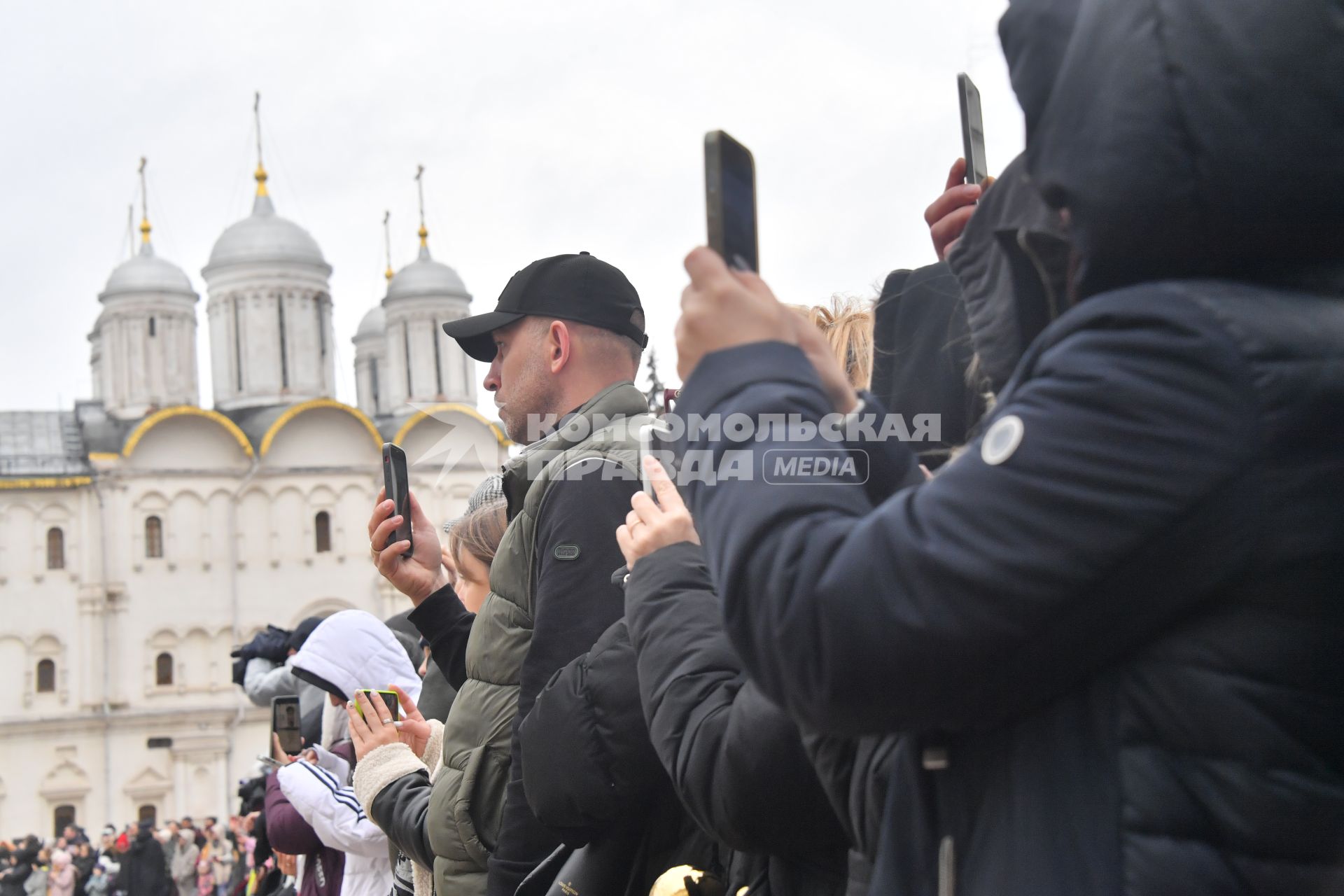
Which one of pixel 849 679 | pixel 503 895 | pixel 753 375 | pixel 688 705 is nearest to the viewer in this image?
pixel 849 679

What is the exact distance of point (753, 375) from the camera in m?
1.34

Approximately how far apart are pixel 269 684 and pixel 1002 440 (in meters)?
7.16

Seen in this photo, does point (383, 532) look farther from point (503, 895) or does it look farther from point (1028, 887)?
point (1028, 887)

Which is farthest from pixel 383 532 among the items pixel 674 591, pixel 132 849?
pixel 132 849

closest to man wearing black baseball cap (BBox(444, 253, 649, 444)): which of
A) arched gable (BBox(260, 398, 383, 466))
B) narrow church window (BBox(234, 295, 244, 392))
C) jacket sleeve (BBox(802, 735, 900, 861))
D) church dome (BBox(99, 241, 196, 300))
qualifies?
jacket sleeve (BBox(802, 735, 900, 861))

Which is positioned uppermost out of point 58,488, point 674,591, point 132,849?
point 58,488

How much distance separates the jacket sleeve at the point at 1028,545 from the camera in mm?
1098

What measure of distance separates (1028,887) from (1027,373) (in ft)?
1.35

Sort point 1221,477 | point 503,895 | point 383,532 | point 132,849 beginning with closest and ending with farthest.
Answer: point 1221,477 < point 503,895 < point 383,532 < point 132,849

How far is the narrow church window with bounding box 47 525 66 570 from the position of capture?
33.1 meters

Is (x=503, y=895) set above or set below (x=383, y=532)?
below

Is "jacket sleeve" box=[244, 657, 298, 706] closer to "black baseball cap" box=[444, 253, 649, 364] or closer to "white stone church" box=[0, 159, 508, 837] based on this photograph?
"black baseball cap" box=[444, 253, 649, 364]

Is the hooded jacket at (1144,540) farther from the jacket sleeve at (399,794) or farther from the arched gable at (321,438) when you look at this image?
the arched gable at (321,438)

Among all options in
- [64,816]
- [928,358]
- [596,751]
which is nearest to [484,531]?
[596,751]
